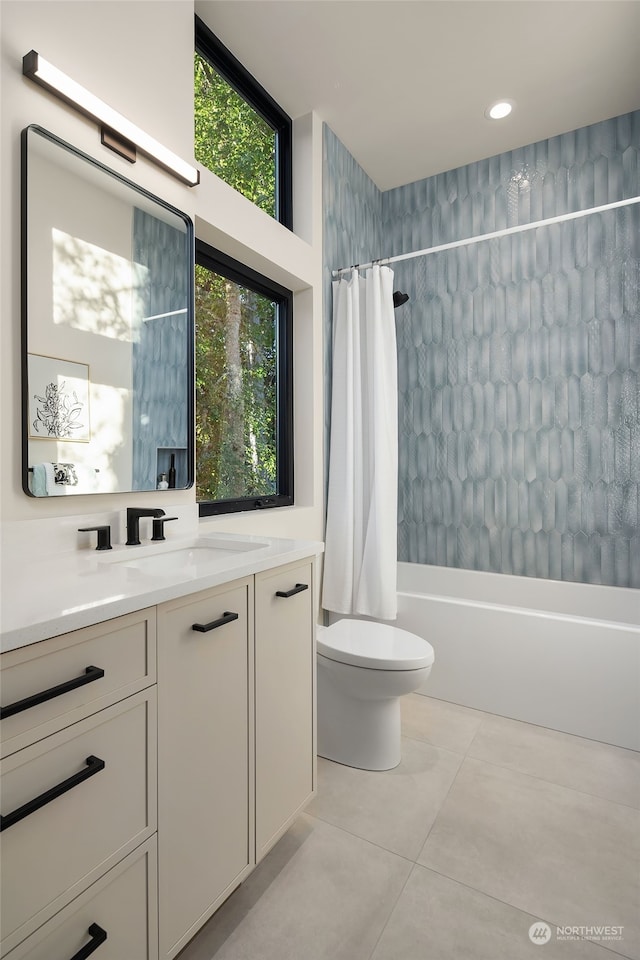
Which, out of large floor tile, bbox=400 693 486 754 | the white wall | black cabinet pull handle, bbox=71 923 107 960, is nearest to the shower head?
the white wall

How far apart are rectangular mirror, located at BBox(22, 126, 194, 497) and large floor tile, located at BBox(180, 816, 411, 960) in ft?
3.82

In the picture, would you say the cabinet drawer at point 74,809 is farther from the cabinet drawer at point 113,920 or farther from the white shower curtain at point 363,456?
the white shower curtain at point 363,456

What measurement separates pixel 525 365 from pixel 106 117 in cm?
224

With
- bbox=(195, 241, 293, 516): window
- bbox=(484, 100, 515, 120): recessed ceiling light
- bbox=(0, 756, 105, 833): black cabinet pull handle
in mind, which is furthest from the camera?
bbox=(484, 100, 515, 120): recessed ceiling light

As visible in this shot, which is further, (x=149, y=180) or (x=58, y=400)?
(x=149, y=180)

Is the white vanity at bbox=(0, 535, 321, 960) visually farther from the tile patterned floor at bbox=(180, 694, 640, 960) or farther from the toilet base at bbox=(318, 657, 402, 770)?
the toilet base at bbox=(318, 657, 402, 770)

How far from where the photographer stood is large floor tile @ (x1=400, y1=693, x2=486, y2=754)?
6.98 ft

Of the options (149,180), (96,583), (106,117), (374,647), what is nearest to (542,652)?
(374,647)

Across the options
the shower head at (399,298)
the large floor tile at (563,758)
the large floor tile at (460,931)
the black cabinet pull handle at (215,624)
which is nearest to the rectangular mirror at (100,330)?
the black cabinet pull handle at (215,624)

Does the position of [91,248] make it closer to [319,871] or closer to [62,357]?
[62,357]

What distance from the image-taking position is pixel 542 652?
2.28 meters

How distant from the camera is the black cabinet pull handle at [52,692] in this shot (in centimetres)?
71

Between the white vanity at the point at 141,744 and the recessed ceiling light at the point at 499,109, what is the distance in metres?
2.40

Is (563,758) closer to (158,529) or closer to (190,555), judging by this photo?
(190,555)
